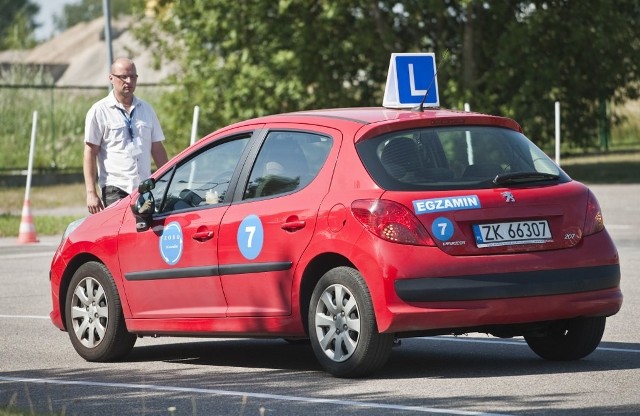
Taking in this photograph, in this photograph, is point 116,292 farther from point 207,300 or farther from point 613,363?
point 613,363

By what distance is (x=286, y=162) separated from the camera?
9203mm

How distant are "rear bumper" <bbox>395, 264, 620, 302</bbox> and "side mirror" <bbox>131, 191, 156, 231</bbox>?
7.15 feet

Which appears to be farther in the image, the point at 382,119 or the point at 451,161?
the point at 382,119

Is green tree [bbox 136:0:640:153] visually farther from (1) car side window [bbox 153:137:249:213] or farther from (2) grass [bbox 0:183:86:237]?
(1) car side window [bbox 153:137:249:213]

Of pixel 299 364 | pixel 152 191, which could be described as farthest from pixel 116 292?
pixel 299 364

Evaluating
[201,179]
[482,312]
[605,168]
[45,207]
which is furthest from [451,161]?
[605,168]

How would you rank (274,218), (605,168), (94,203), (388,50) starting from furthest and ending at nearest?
1. (605,168)
2. (388,50)
3. (94,203)
4. (274,218)

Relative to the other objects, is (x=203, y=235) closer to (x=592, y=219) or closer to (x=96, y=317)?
(x=96, y=317)

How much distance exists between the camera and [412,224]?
834 cm

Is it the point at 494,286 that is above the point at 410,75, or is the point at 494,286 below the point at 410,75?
below

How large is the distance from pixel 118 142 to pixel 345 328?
3852 millimetres

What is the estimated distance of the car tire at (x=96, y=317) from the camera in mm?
9992

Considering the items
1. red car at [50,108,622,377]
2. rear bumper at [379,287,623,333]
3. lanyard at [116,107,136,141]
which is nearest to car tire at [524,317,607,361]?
red car at [50,108,622,377]

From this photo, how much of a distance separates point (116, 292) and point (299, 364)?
1.31 meters
